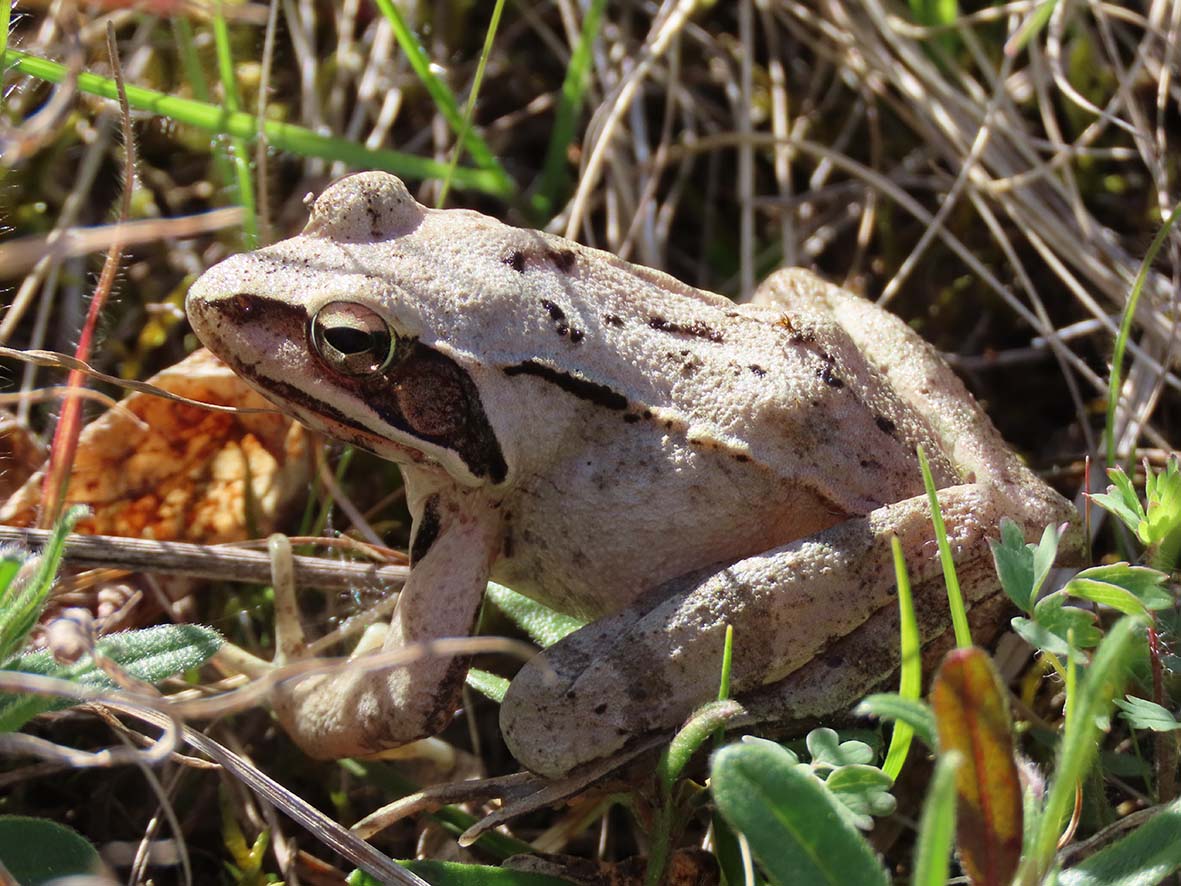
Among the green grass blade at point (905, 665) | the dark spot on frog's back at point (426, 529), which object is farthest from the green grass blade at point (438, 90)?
the green grass blade at point (905, 665)

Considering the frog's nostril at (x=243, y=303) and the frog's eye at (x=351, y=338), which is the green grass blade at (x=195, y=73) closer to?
the frog's nostril at (x=243, y=303)

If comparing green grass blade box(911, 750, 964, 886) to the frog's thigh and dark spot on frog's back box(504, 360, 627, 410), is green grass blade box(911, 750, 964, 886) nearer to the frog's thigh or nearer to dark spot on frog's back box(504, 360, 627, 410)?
the frog's thigh

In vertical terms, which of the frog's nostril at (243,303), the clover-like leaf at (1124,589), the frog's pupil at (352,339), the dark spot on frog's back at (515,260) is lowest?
the clover-like leaf at (1124,589)

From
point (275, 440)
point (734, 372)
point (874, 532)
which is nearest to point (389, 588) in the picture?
point (275, 440)

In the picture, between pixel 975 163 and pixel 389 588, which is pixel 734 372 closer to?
pixel 389 588

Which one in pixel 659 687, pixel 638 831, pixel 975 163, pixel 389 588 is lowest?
pixel 638 831

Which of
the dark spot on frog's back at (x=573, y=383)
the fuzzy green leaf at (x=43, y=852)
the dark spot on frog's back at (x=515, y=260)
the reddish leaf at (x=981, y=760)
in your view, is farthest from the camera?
the dark spot on frog's back at (x=515, y=260)
